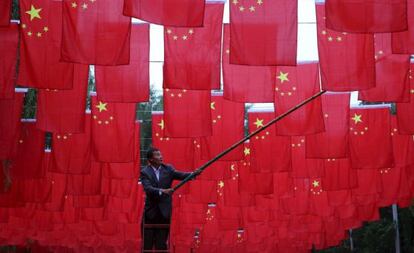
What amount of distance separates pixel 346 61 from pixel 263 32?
5.34ft

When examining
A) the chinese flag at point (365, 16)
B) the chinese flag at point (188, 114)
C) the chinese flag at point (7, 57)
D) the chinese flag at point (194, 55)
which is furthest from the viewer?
the chinese flag at point (188, 114)

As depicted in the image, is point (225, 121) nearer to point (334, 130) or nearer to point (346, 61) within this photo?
point (334, 130)

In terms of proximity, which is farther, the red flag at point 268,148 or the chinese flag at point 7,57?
the red flag at point 268,148

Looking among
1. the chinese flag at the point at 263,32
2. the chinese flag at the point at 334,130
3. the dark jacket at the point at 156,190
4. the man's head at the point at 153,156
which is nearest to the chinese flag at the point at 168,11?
the chinese flag at the point at 263,32

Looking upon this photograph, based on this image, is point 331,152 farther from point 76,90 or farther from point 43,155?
point 43,155

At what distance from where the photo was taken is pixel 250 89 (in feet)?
46.9

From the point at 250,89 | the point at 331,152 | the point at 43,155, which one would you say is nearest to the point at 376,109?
the point at 331,152

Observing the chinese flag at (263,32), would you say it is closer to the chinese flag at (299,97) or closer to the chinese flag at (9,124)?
the chinese flag at (299,97)

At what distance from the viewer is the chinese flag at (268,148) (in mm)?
18484

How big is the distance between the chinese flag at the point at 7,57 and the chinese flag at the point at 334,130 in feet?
23.1

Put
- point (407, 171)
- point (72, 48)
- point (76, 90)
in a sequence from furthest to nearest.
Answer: point (407, 171) < point (76, 90) < point (72, 48)

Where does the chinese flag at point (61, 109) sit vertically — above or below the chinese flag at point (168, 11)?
below

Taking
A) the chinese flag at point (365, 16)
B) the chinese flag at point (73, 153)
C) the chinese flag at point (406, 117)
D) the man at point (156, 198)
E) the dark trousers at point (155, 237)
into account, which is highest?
the chinese flag at point (365, 16)

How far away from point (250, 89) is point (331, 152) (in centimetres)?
379
